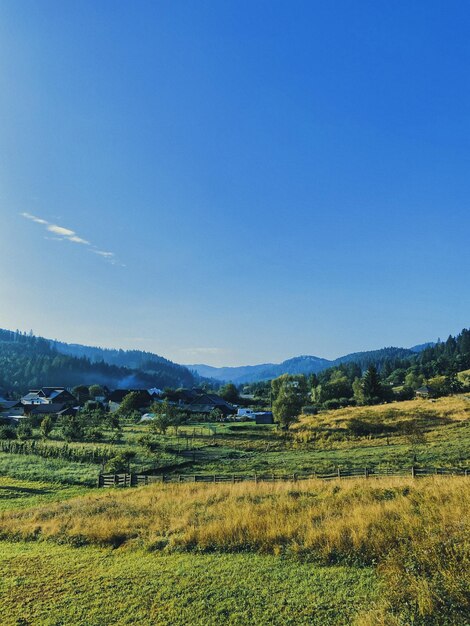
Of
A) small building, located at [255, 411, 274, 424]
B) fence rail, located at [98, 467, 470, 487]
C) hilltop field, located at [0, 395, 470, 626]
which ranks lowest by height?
small building, located at [255, 411, 274, 424]

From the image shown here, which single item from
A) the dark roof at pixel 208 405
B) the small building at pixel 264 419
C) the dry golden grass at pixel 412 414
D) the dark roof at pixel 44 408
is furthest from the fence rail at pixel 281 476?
the dark roof at pixel 208 405

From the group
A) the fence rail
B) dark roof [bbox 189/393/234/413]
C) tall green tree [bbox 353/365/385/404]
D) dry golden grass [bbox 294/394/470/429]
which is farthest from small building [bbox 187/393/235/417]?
the fence rail

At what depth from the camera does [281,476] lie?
1040 inches

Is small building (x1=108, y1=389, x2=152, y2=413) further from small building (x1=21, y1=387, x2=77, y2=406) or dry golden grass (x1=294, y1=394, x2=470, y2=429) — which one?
dry golden grass (x1=294, y1=394, x2=470, y2=429)

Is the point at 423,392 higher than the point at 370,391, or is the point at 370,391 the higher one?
Answer: the point at 370,391

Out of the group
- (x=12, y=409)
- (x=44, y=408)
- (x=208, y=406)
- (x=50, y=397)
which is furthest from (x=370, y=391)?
(x=50, y=397)

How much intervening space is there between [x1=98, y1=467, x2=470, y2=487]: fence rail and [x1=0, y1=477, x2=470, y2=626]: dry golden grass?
155 inches

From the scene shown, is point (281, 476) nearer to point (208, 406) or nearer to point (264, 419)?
point (264, 419)

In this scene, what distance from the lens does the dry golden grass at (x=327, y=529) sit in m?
7.02

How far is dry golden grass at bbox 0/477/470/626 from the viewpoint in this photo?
702 centimetres

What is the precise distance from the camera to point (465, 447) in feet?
126

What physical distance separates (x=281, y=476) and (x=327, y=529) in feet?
52.1

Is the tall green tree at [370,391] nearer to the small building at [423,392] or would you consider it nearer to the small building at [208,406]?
the small building at [423,392]

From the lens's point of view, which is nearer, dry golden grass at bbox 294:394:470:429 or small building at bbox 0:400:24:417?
dry golden grass at bbox 294:394:470:429
